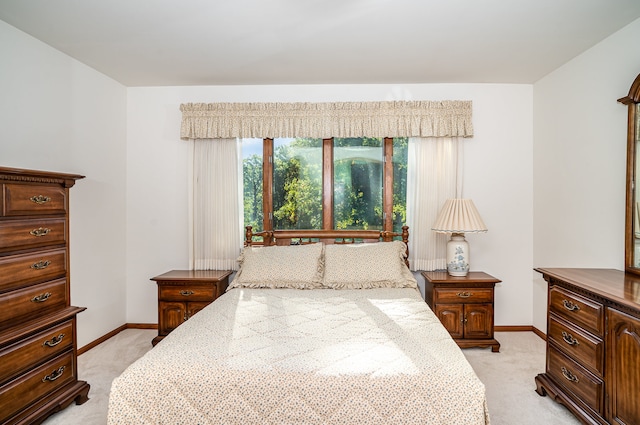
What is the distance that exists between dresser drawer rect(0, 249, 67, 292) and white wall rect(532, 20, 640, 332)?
13.4ft

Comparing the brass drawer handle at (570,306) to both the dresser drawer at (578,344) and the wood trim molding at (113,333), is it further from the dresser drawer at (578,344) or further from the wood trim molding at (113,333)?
the wood trim molding at (113,333)

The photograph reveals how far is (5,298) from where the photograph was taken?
82.3 inches

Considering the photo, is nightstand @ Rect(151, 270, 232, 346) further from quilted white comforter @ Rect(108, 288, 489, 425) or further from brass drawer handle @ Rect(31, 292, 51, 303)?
quilted white comforter @ Rect(108, 288, 489, 425)

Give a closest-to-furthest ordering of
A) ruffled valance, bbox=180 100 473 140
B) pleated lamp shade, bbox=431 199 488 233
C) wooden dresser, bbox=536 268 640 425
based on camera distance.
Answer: wooden dresser, bbox=536 268 640 425 < pleated lamp shade, bbox=431 199 488 233 < ruffled valance, bbox=180 100 473 140

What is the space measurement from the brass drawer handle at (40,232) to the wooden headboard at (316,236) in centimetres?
181

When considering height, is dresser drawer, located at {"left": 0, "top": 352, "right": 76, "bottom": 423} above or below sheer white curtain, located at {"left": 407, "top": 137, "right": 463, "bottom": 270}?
below

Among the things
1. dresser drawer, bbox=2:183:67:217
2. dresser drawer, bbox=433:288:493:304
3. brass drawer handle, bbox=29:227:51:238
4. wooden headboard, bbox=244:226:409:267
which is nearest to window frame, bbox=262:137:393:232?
wooden headboard, bbox=244:226:409:267

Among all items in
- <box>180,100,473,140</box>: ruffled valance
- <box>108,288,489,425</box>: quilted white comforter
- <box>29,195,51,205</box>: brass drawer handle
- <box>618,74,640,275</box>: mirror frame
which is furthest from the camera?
<box>180,100,473,140</box>: ruffled valance

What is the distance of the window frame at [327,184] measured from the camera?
13.1 feet

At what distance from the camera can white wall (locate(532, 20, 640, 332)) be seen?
278 centimetres

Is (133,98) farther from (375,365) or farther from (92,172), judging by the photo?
(375,365)

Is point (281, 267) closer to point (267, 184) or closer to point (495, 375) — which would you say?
point (267, 184)

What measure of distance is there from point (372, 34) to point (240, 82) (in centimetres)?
168

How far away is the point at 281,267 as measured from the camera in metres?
3.33
